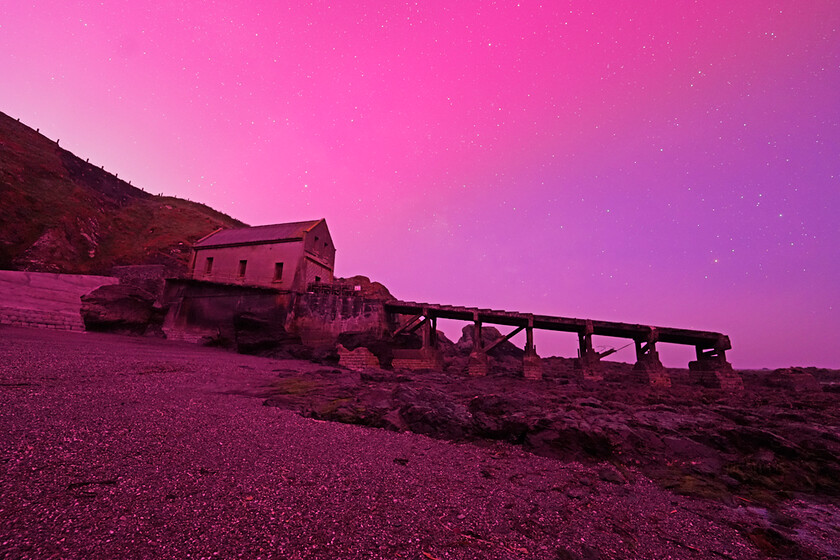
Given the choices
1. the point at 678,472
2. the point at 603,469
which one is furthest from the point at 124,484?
the point at 678,472

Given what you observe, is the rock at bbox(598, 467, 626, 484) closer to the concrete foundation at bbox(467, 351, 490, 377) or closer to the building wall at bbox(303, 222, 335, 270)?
the concrete foundation at bbox(467, 351, 490, 377)

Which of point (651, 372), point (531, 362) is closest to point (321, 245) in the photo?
point (531, 362)

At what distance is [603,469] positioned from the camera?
693 centimetres

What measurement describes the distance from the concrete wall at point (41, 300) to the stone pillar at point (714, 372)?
43.6 m

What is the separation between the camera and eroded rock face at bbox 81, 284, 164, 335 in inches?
907

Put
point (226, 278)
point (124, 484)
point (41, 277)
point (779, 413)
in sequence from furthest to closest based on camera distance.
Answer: point (226, 278), point (41, 277), point (779, 413), point (124, 484)

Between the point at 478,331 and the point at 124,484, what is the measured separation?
22.2 m

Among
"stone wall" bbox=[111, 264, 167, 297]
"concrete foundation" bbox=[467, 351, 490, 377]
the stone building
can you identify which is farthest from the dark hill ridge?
"concrete foundation" bbox=[467, 351, 490, 377]

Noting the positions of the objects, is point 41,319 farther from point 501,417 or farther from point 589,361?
point 589,361

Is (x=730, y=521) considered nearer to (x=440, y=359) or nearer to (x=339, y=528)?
(x=339, y=528)

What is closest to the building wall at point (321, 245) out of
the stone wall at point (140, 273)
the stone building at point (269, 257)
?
the stone building at point (269, 257)

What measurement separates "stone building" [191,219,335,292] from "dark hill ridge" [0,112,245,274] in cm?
1449

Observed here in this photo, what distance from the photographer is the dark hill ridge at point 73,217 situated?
34594mm

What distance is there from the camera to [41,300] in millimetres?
21375
